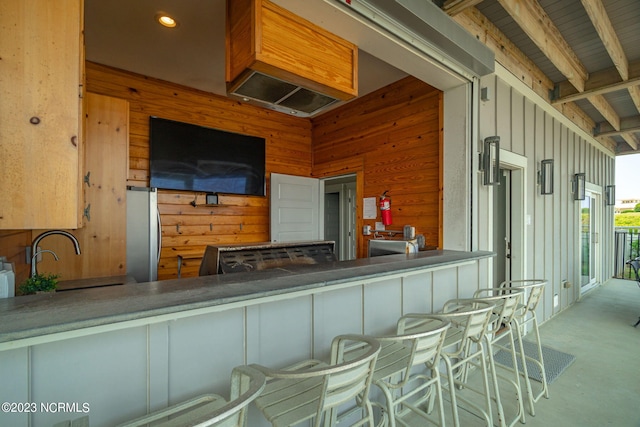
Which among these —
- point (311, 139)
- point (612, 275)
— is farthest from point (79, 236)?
point (612, 275)

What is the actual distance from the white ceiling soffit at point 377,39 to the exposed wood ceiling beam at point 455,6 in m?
0.17

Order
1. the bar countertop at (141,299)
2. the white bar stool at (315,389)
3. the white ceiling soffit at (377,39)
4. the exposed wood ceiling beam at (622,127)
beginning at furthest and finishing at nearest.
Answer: the exposed wood ceiling beam at (622,127) → the white ceiling soffit at (377,39) → the white bar stool at (315,389) → the bar countertop at (141,299)

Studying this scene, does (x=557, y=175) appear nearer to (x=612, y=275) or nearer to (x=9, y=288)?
(x=612, y=275)

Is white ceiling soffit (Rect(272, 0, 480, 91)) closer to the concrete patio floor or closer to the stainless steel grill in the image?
the stainless steel grill

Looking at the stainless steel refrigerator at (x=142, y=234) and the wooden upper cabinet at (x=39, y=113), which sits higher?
the wooden upper cabinet at (x=39, y=113)

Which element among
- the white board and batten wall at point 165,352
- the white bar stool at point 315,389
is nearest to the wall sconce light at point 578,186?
the white board and batten wall at point 165,352

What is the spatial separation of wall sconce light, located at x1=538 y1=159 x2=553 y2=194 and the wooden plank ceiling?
34.6 inches

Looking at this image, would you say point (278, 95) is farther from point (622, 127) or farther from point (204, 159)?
point (622, 127)

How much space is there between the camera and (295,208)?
14.0 feet

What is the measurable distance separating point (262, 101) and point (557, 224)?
453 centimetres

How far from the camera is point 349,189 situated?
6.00 m

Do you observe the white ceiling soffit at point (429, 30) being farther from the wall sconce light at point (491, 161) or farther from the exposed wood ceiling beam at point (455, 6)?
the wall sconce light at point (491, 161)

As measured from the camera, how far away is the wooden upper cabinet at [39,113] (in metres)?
0.97

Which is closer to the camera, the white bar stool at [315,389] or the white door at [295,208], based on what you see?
the white bar stool at [315,389]
